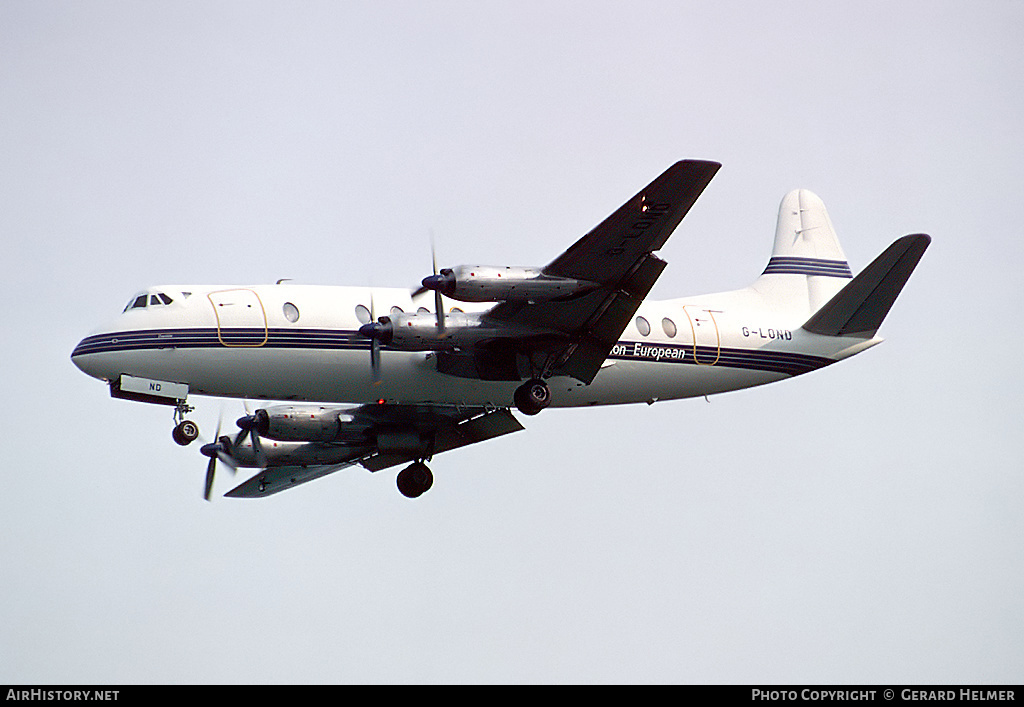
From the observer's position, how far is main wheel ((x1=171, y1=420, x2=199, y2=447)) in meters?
23.6

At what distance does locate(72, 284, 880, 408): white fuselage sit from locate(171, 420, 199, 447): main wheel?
0.69 m

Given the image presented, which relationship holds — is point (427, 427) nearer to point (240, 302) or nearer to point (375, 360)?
point (375, 360)

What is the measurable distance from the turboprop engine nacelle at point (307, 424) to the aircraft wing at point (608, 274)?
209 inches

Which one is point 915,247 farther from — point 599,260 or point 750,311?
point 599,260

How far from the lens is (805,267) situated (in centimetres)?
3056

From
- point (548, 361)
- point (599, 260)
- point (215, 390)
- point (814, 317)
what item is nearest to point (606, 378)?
point (548, 361)

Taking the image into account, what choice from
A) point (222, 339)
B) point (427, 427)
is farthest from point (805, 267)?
point (222, 339)

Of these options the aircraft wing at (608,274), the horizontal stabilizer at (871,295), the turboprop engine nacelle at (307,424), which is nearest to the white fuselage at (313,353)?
the aircraft wing at (608,274)

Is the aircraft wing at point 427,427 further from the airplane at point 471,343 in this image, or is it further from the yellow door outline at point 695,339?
the yellow door outline at point 695,339

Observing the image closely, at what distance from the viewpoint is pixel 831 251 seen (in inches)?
→ 1230

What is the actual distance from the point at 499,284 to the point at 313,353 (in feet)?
13.2

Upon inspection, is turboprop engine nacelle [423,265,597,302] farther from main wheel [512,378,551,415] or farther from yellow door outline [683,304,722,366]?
yellow door outline [683,304,722,366]

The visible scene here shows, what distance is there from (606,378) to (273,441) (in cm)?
834

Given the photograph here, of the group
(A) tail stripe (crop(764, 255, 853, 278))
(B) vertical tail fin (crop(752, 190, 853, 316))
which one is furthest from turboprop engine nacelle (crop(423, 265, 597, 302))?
(A) tail stripe (crop(764, 255, 853, 278))
